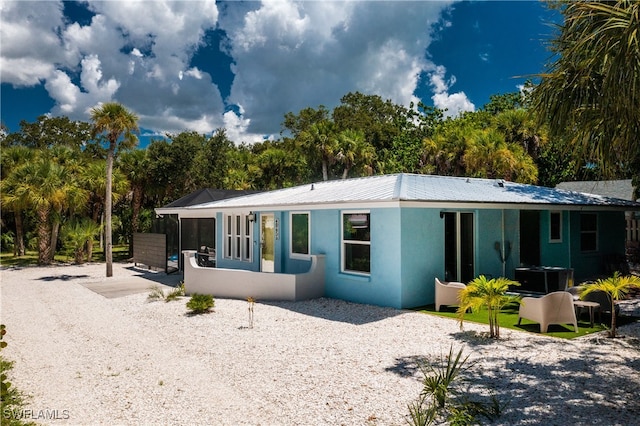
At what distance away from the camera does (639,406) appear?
5012 mm

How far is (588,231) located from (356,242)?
9.35 m

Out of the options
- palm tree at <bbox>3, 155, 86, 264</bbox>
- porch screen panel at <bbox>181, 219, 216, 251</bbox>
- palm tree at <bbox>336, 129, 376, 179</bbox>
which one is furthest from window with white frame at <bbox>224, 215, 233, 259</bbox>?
palm tree at <bbox>336, 129, 376, 179</bbox>

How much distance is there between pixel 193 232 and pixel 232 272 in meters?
11.6

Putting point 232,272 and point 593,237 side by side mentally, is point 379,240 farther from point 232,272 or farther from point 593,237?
point 593,237

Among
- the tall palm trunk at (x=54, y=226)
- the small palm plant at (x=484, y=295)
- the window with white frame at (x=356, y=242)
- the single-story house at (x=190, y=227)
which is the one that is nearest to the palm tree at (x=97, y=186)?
the tall palm trunk at (x=54, y=226)

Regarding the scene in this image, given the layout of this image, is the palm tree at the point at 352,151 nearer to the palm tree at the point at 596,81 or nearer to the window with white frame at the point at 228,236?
the window with white frame at the point at 228,236

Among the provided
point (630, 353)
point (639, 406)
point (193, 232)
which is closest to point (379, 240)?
point (630, 353)

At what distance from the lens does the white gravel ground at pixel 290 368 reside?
5066mm

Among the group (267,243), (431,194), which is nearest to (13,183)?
(267,243)

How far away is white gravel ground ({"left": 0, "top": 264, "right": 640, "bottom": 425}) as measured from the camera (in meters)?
5.07

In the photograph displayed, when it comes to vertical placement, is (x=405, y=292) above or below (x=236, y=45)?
below

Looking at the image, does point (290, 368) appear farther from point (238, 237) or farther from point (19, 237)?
point (19, 237)

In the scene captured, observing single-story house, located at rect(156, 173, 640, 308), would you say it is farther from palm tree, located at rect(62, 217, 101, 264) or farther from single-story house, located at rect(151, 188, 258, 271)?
palm tree, located at rect(62, 217, 101, 264)

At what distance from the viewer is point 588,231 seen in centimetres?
1571
